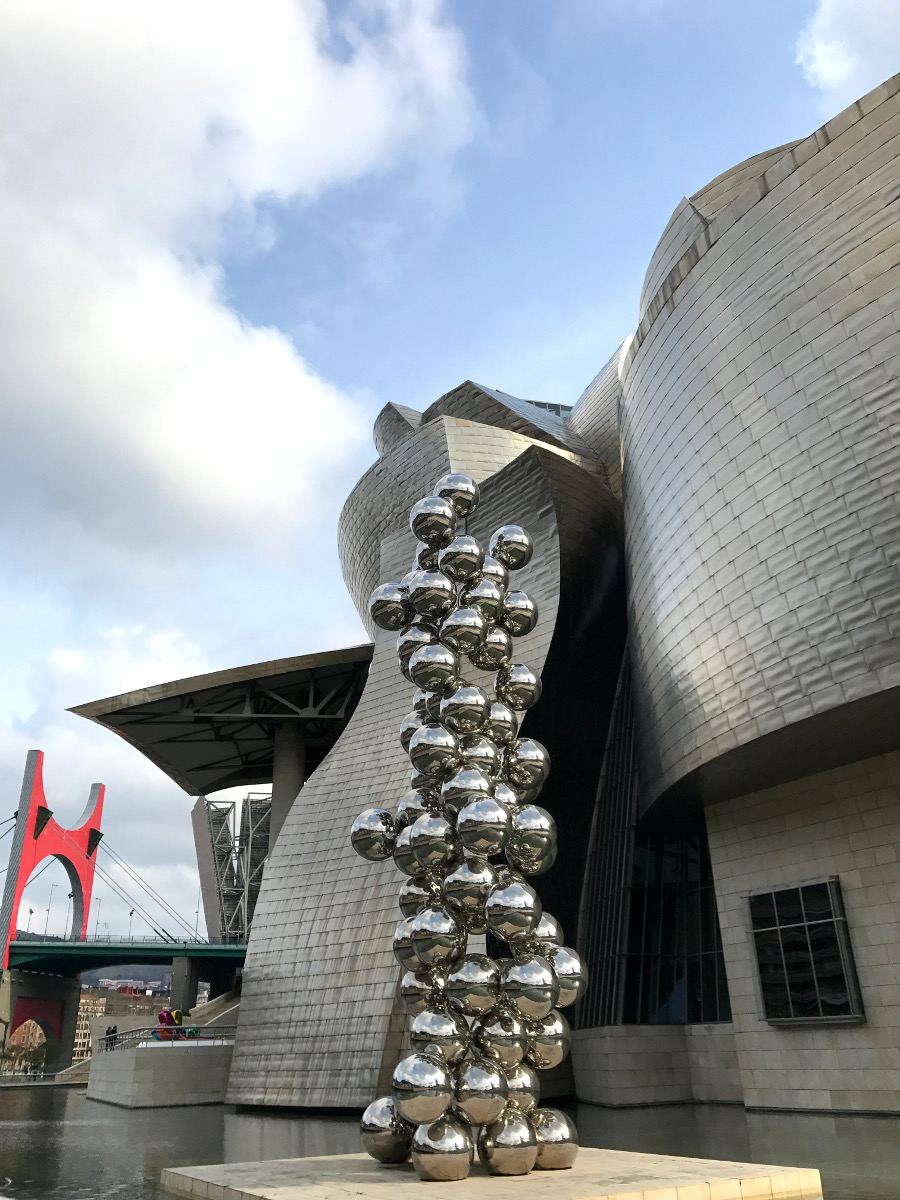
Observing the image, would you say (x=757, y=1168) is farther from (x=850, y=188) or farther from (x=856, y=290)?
(x=850, y=188)

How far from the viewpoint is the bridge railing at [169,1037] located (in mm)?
20172

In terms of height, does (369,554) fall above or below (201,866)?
above

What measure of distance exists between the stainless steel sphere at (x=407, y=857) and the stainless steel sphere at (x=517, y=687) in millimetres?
1720

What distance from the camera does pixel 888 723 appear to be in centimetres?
1277

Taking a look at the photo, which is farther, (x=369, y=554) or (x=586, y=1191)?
(x=369, y=554)

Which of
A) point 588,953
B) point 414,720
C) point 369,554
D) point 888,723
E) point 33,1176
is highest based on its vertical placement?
point 369,554

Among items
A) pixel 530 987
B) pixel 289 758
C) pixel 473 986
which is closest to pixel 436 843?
pixel 473 986

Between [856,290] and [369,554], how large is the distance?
652 inches

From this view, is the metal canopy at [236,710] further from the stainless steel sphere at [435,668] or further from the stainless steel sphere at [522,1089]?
the stainless steel sphere at [522,1089]

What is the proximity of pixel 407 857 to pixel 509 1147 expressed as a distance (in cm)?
221

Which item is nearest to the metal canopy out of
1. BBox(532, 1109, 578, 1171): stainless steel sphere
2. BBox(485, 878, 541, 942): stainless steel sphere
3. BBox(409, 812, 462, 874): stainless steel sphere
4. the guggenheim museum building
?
the guggenheim museum building

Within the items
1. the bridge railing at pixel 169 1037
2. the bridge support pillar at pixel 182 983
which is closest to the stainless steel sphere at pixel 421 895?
the bridge railing at pixel 169 1037

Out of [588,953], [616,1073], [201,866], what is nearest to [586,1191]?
[616,1073]

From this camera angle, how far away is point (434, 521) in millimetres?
8750
